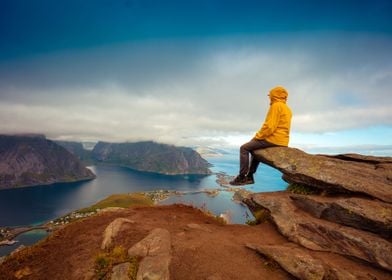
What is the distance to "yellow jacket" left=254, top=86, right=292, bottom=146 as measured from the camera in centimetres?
1355

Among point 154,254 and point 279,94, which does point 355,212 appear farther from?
point 154,254

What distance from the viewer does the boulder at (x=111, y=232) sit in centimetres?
1027

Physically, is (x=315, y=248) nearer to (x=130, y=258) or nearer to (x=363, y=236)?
(x=363, y=236)

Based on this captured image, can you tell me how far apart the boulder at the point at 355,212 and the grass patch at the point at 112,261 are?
9.34m

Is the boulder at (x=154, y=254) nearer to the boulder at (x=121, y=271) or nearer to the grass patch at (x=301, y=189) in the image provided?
the boulder at (x=121, y=271)

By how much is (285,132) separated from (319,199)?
4382mm

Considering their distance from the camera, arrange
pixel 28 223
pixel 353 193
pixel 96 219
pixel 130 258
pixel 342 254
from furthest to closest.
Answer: pixel 28 223, pixel 96 219, pixel 353 193, pixel 342 254, pixel 130 258

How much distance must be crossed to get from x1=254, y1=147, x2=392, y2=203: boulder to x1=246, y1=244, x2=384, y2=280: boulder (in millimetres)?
4343

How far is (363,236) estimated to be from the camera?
32.5ft

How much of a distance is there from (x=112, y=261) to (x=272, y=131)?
1082cm

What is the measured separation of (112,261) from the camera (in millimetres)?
8875

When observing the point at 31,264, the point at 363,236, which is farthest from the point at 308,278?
the point at 31,264

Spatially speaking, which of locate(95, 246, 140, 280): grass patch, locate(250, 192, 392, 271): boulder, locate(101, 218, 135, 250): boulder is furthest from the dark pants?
locate(95, 246, 140, 280): grass patch

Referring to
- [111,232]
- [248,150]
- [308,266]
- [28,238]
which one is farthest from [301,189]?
[28,238]
